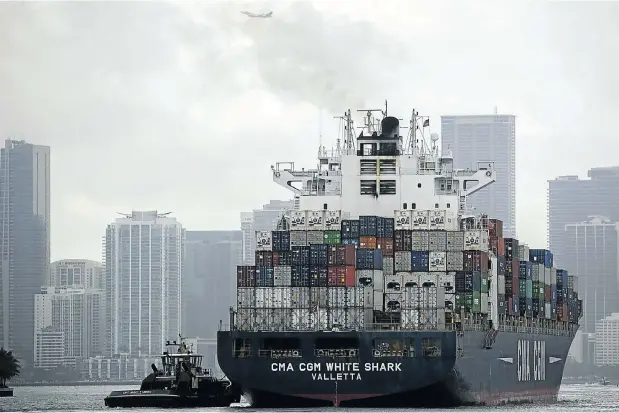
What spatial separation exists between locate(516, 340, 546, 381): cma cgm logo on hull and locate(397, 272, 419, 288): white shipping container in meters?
10.4

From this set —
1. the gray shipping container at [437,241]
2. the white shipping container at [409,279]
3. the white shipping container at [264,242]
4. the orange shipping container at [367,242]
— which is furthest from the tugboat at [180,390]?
the gray shipping container at [437,241]

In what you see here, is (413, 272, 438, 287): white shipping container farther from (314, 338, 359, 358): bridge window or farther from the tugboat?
the tugboat

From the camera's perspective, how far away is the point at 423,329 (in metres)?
78.3

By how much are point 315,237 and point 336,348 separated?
600 cm

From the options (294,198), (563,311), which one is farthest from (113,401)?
A: (563,311)

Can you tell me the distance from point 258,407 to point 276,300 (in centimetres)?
450

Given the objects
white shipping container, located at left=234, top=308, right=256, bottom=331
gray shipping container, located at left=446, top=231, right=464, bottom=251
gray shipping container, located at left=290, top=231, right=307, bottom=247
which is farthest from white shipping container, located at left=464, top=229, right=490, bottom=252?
white shipping container, located at left=234, top=308, right=256, bottom=331

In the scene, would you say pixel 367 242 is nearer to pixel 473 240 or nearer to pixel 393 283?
pixel 393 283

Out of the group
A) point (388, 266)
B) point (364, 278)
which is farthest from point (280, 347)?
point (388, 266)

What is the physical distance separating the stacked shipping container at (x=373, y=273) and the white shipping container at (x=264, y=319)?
0.04 metres

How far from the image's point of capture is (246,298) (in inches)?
3105

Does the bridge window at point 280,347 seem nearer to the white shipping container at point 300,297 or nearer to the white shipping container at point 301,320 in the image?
the white shipping container at point 301,320

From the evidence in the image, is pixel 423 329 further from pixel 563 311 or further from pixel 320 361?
pixel 563 311

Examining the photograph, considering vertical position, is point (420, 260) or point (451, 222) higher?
point (451, 222)
